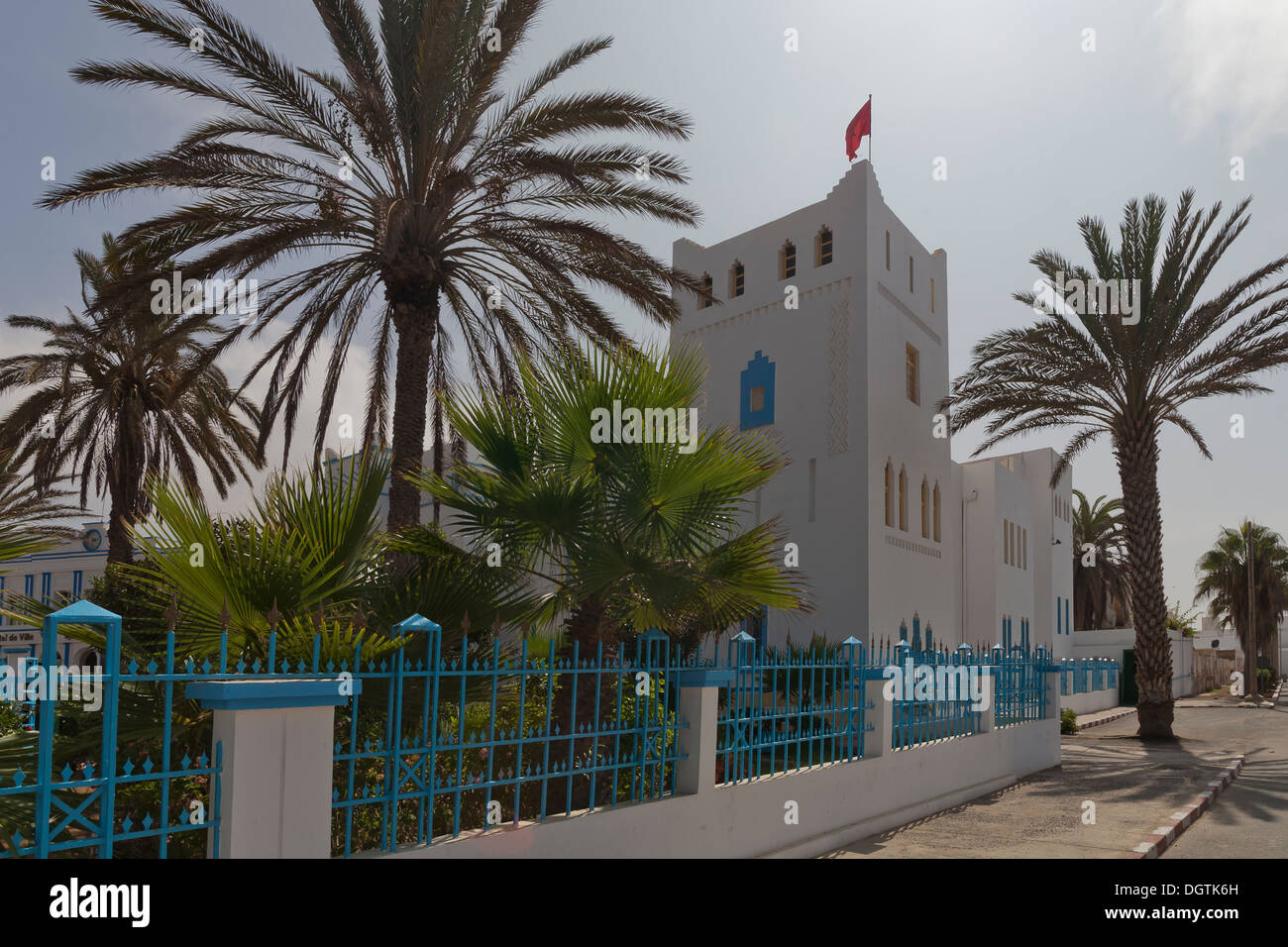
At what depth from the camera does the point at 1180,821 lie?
9953 millimetres

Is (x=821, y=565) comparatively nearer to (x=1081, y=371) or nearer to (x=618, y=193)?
(x=1081, y=371)

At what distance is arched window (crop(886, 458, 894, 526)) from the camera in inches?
804

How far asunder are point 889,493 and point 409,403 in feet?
41.0

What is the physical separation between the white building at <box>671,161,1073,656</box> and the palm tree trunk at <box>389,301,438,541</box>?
818 cm

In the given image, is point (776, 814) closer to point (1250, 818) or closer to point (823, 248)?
point (1250, 818)

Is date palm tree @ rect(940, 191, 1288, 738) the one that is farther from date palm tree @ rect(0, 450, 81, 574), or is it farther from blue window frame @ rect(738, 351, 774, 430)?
date palm tree @ rect(0, 450, 81, 574)

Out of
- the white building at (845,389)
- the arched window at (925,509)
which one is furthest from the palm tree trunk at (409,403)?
the arched window at (925,509)

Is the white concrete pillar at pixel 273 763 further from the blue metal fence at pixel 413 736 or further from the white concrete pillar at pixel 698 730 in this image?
the white concrete pillar at pixel 698 730

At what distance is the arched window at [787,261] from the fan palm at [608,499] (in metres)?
14.8

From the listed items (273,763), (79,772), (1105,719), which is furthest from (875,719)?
(1105,719)

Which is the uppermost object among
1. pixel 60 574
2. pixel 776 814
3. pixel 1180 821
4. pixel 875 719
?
pixel 60 574

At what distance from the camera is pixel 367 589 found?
A: 6.31 m

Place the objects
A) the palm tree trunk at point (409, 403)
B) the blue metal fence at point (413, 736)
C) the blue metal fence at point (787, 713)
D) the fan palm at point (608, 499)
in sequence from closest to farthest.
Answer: the blue metal fence at point (413, 736)
the fan palm at point (608, 499)
the blue metal fence at point (787, 713)
the palm tree trunk at point (409, 403)

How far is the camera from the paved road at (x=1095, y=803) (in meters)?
8.78
